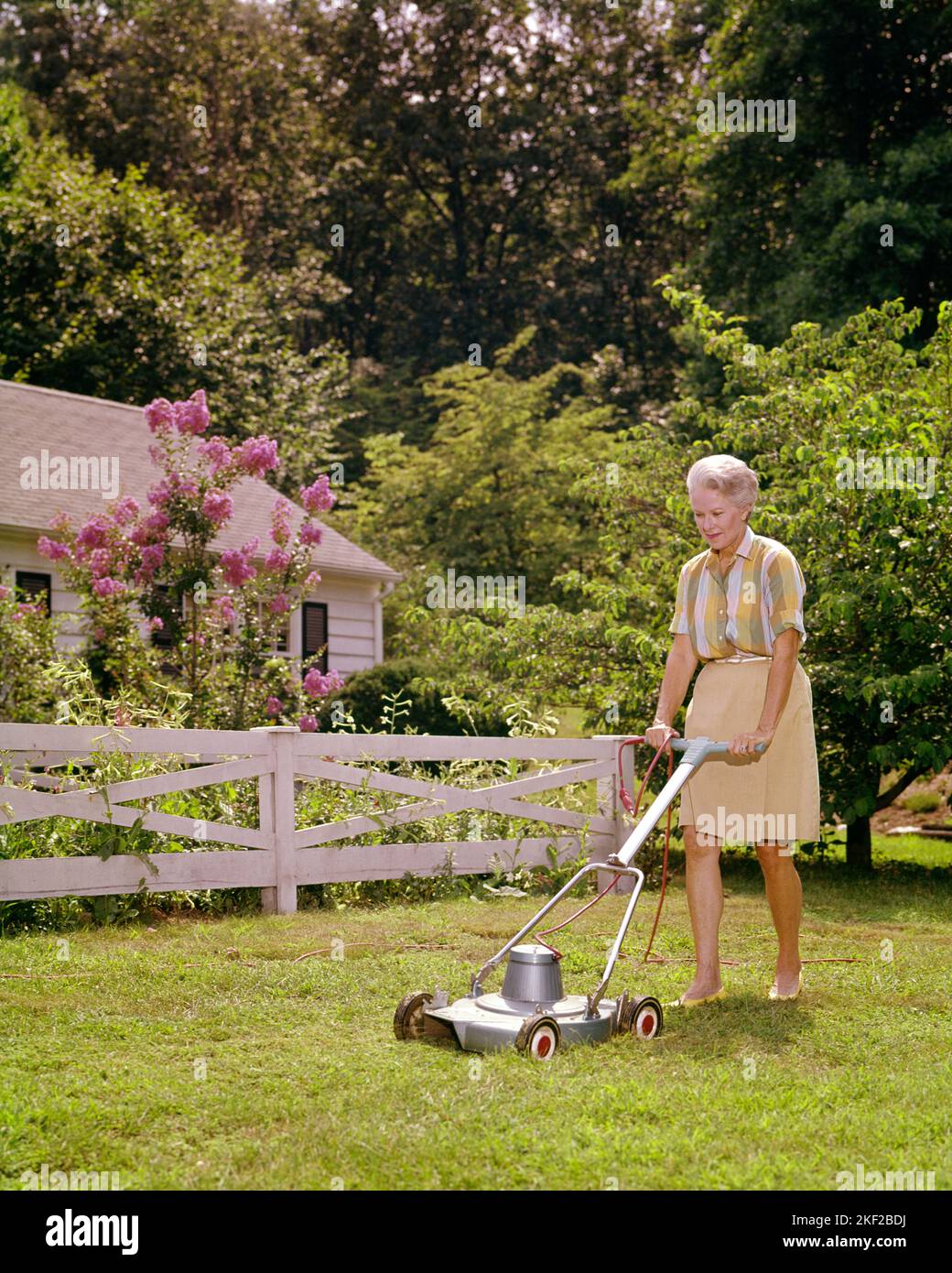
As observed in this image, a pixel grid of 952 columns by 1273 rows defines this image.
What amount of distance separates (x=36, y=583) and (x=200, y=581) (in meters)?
4.48

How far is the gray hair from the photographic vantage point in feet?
15.9

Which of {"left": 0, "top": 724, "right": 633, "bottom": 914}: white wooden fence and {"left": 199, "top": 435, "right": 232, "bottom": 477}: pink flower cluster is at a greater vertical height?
{"left": 199, "top": 435, "right": 232, "bottom": 477}: pink flower cluster

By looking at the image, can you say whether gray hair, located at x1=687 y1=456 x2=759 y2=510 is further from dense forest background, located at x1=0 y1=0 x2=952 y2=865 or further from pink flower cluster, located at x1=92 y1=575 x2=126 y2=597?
pink flower cluster, located at x1=92 y1=575 x2=126 y2=597

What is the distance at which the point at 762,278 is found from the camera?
21266mm

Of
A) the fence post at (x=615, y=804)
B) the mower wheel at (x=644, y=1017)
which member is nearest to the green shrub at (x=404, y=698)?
the fence post at (x=615, y=804)

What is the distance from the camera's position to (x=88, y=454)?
54.2ft

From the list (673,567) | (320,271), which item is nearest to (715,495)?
(673,567)

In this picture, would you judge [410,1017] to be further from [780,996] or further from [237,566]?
[237,566]

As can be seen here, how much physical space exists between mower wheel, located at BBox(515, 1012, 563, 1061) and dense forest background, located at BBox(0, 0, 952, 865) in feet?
18.4

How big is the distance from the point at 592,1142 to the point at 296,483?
22204mm

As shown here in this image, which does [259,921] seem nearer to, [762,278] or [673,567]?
[673,567]

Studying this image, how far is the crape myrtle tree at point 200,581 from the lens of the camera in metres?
10.8

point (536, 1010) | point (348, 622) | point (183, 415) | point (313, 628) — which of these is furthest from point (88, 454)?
point (536, 1010)

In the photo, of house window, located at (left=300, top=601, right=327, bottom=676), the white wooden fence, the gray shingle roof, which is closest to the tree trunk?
the white wooden fence
